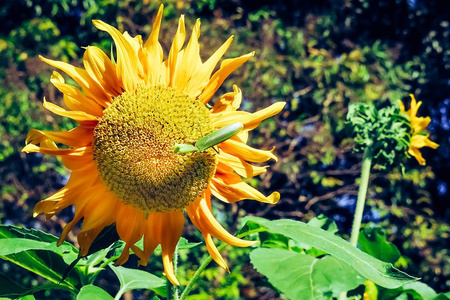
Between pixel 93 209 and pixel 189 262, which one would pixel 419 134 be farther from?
pixel 189 262

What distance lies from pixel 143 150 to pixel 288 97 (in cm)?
410

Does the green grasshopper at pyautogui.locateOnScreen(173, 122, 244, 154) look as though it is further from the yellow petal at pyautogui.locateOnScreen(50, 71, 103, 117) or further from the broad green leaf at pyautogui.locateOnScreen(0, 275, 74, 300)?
the broad green leaf at pyautogui.locateOnScreen(0, 275, 74, 300)

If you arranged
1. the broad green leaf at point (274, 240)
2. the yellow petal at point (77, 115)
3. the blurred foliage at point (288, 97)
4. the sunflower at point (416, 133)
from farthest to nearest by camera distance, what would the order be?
the blurred foliage at point (288, 97) < the sunflower at point (416, 133) < the broad green leaf at point (274, 240) < the yellow petal at point (77, 115)

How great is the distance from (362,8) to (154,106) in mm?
5329

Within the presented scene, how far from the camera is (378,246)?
45.7 inches

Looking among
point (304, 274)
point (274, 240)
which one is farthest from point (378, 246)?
point (304, 274)

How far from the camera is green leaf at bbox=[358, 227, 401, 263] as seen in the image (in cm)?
114

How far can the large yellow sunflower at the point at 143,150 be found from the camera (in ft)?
2.28

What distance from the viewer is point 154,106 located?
2.34ft

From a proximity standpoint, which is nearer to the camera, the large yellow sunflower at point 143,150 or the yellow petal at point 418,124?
the large yellow sunflower at point 143,150

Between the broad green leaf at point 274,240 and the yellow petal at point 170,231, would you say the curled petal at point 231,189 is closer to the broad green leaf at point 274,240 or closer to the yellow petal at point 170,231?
the yellow petal at point 170,231

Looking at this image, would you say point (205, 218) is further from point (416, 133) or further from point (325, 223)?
point (416, 133)

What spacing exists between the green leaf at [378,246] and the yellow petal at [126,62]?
0.72m

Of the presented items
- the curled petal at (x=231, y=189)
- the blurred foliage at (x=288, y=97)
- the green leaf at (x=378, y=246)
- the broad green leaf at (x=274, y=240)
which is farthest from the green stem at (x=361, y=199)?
the blurred foliage at (x=288, y=97)
